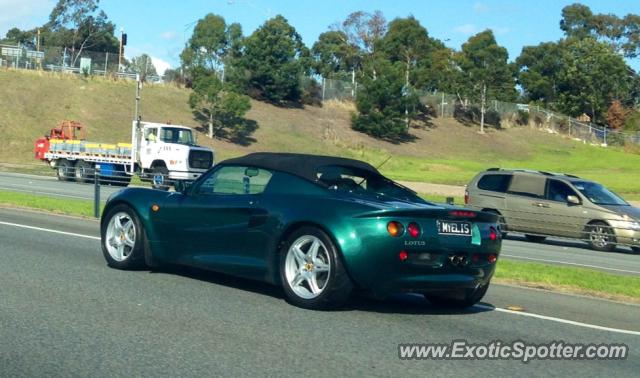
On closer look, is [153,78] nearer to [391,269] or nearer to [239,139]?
[239,139]

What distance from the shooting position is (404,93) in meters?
82.6

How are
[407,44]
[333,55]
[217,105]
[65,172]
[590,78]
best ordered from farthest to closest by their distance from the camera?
[333,55]
[407,44]
[590,78]
[217,105]
[65,172]

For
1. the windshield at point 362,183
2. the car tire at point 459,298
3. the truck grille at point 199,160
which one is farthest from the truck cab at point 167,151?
the car tire at point 459,298

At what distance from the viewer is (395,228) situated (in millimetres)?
7977

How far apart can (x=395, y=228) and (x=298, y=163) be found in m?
1.56

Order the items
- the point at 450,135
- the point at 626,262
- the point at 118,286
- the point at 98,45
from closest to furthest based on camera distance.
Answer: the point at 118,286, the point at 626,262, the point at 450,135, the point at 98,45

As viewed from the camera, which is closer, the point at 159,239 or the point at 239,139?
the point at 159,239

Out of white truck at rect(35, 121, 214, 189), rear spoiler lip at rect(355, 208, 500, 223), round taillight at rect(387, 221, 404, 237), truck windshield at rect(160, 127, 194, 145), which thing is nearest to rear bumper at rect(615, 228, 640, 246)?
rear spoiler lip at rect(355, 208, 500, 223)

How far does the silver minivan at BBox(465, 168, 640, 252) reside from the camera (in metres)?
20.6

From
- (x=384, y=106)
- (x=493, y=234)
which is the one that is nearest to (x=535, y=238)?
(x=493, y=234)

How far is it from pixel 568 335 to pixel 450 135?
8038cm

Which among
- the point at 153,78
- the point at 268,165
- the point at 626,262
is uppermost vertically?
the point at 153,78

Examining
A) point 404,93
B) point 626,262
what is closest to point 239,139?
point 404,93

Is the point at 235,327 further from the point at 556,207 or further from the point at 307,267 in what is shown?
the point at 556,207
